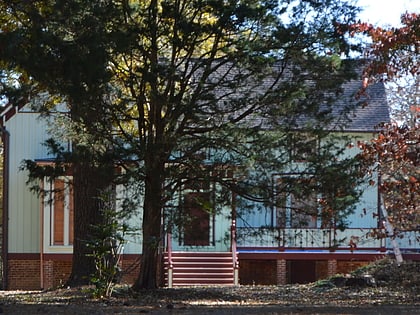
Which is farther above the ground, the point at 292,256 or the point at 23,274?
the point at 292,256

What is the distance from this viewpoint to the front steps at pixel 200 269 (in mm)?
22767

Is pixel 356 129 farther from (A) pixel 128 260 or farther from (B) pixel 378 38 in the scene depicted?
(B) pixel 378 38

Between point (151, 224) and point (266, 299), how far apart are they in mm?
2419

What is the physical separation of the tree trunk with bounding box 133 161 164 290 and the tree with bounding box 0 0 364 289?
3 cm

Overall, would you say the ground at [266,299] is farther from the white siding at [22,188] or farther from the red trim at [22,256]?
the white siding at [22,188]

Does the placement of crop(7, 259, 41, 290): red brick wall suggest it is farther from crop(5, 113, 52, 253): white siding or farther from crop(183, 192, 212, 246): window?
crop(183, 192, 212, 246): window

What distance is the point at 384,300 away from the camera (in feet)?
45.7

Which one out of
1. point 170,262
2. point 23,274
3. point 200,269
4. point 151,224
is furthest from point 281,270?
point 151,224

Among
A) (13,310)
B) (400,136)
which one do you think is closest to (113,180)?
(13,310)

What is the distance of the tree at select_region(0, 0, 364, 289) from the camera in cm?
1328

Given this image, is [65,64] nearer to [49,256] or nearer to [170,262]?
[170,262]

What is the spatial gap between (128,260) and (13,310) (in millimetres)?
14056

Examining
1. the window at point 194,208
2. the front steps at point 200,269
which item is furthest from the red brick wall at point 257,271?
the window at point 194,208

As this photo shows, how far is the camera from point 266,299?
1450 centimetres
